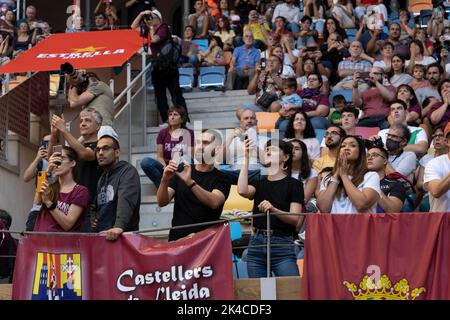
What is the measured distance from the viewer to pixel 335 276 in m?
9.50

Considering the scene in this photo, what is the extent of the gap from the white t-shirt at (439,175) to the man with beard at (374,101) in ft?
14.1

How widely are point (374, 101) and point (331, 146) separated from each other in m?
3.11

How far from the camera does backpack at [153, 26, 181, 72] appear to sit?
15.8 metres

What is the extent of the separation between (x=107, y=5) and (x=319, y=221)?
1270cm

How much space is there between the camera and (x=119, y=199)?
1030 centimetres

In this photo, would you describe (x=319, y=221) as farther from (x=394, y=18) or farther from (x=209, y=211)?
(x=394, y=18)

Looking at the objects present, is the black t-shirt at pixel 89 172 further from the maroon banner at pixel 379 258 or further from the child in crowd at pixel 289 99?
the child in crowd at pixel 289 99

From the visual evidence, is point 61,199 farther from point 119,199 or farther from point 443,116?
point 443,116

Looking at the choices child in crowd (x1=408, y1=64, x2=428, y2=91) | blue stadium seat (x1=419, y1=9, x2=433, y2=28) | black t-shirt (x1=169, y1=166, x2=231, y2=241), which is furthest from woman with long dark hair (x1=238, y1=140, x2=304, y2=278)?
blue stadium seat (x1=419, y1=9, x2=433, y2=28)

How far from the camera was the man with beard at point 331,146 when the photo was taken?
1224 cm

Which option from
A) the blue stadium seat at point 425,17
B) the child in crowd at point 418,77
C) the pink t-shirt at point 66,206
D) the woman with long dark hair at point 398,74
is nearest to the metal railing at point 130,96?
the woman with long dark hair at point 398,74

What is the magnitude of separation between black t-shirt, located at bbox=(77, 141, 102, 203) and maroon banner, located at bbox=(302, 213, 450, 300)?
2.69 meters

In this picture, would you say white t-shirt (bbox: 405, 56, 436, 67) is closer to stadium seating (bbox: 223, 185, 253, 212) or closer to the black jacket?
stadium seating (bbox: 223, 185, 253, 212)
